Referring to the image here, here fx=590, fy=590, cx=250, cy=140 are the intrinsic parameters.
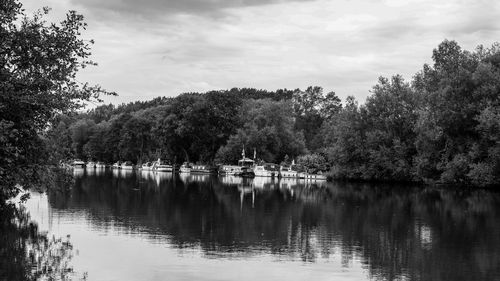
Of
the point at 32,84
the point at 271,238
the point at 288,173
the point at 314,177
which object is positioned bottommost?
the point at 271,238

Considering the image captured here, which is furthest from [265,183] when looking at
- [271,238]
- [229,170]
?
[271,238]

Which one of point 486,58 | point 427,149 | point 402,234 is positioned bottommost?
point 402,234

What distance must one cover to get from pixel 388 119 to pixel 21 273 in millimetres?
78874

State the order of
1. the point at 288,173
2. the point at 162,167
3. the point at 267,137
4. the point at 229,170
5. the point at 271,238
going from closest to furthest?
the point at 271,238 → the point at 288,173 → the point at 229,170 → the point at 267,137 → the point at 162,167

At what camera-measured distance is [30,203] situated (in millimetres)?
44781

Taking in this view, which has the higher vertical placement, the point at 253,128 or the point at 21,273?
the point at 253,128

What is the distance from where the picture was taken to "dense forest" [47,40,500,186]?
72.4 meters

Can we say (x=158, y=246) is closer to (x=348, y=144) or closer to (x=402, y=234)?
(x=402, y=234)

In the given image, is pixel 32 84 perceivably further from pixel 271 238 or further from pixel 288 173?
pixel 288 173

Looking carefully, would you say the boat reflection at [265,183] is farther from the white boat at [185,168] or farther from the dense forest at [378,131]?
the white boat at [185,168]

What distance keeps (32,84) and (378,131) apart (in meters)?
82.6

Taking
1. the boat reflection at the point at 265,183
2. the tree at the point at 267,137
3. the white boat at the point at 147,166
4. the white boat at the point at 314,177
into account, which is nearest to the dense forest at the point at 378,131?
Result: the tree at the point at 267,137

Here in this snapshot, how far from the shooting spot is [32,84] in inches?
594

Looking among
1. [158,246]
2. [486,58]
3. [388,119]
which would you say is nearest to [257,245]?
[158,246]
